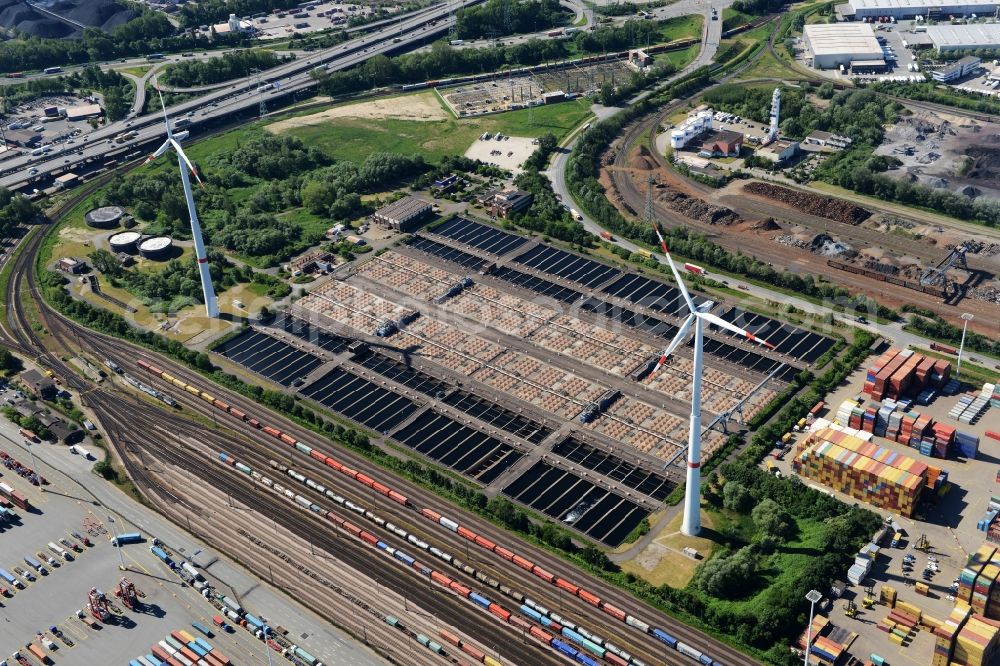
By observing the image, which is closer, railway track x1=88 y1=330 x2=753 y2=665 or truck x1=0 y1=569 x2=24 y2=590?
railway track x1=88 y1=330 x2=753 y2=665

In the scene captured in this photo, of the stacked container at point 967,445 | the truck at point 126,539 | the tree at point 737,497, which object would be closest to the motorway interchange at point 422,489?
the truck at point 126,539

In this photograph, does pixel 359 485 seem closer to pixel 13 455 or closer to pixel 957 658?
pixel 13 455

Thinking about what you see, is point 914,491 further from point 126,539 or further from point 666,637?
point 126,539

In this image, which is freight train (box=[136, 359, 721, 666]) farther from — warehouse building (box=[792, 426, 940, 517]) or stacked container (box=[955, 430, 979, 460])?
stacked container (box=[955, 430, 979, 460])

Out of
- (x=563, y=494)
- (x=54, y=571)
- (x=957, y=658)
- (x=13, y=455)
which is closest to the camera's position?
(x=957, y=658)

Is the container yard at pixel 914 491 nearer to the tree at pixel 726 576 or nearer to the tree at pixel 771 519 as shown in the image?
the tree at pixel 771 519

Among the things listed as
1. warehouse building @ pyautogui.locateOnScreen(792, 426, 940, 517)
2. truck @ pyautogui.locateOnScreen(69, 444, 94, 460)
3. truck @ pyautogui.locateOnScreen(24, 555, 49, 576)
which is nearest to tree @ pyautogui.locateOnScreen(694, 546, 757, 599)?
warehouse building @ pyautogui.locateOnScreen(792, 426, 940, 517)

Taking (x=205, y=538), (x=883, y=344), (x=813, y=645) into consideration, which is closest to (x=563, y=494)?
(x=813, y=645)
